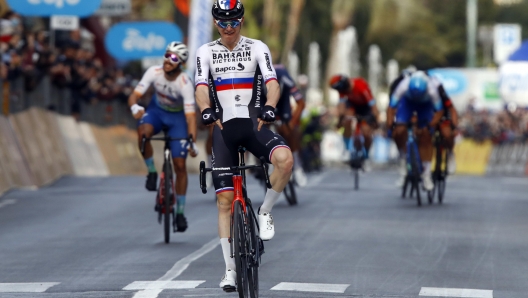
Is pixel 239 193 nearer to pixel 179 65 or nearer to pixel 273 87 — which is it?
pixel 273 87

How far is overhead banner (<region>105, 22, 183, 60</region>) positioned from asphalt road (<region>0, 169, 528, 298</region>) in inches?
309

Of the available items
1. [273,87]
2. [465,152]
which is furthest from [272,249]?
[465,152]

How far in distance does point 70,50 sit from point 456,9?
241 feet

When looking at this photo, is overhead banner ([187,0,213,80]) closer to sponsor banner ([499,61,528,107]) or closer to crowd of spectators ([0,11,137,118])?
crowd of spectators ([0,11,137,118])

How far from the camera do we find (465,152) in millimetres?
39250

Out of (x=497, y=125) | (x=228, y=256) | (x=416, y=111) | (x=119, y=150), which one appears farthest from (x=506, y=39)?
(x=228, y=256)

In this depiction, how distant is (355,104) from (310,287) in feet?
41.4

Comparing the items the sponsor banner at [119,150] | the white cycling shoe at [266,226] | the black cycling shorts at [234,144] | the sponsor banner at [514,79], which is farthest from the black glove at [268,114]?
the sponsor banner at [514,79]

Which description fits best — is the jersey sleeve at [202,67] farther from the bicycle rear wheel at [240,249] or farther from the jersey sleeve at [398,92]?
the jersey sleeve at [398,92]

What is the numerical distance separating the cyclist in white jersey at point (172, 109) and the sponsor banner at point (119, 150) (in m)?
12.7

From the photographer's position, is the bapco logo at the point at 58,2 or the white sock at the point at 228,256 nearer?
the white sock at the point at 228,256

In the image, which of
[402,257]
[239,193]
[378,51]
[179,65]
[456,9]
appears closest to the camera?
[239,193]

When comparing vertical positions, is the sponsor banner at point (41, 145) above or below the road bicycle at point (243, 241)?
below

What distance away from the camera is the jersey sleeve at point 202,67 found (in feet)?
30.4
